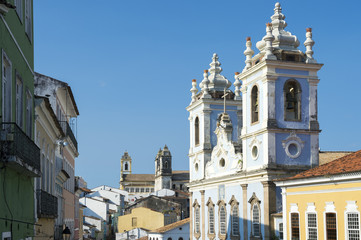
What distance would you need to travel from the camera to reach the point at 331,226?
65.4 feet

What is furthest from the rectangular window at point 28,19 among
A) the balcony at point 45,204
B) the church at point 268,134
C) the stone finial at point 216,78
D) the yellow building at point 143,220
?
the yellow building at point 143,220

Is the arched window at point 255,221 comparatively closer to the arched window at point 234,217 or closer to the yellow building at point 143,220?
the arched window at point 234,217

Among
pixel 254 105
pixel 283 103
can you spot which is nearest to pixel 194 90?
pixel 254 105

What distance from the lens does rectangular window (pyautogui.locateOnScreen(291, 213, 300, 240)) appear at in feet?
72.0

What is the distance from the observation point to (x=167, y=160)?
134 metres

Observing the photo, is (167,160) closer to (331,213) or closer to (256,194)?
(256,194)

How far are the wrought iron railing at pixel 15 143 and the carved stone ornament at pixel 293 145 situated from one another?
21682mm

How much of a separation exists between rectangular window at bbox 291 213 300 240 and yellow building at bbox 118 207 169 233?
153ft

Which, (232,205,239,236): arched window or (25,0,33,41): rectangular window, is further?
(232,205,239,236): arched window

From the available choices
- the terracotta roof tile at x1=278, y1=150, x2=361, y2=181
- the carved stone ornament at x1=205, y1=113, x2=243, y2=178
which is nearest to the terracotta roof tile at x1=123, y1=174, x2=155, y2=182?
the carved stone ornament at x1=205, y1=113, x2=243, y2=178

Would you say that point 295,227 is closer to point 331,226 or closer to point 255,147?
point 331,226

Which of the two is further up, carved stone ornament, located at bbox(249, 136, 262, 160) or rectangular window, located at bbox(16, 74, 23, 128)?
carved stone ornament, located at bbox(249, 136, 262, 160)

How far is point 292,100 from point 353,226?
12209mm

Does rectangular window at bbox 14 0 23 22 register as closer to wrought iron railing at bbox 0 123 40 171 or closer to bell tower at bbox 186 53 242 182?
wrought iron railing at bbox 0 123 40 171
